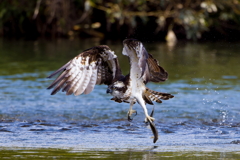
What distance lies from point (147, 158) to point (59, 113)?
3388 mm

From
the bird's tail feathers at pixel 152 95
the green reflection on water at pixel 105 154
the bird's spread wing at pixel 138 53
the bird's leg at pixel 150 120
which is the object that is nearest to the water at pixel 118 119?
the green reflection on water at pixel 105 154

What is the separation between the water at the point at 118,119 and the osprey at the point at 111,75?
52 cm

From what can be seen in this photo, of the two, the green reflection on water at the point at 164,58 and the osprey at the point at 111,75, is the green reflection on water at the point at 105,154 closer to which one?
the osprey at the point at 111,75

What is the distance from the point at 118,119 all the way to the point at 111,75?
3.87 ft

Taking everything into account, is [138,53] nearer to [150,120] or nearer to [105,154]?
[150,120]

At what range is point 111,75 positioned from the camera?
6.91 meters

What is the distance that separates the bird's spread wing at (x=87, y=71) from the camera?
6.11 meters

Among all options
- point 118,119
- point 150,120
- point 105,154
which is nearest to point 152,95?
point 150,120

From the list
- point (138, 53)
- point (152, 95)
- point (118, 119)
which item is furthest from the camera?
point (118, 119)

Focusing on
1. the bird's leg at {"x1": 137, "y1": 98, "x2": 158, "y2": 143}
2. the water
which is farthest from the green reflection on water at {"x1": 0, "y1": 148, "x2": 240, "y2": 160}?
the bird's leg at {"x1": 137, "y1": 98, "x2": 158, "y2": 143}

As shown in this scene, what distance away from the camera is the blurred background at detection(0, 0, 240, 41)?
831 inches

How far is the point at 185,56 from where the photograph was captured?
16453 millimetres

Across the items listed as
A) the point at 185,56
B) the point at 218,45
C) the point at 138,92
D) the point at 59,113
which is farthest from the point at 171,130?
the point at 218,45

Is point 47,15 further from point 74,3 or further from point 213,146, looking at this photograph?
point 213,146
